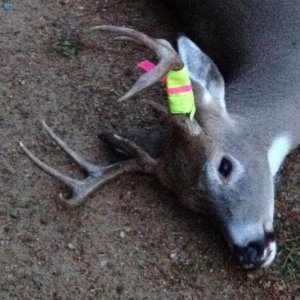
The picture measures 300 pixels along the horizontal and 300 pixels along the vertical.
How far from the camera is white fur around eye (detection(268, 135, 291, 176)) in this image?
4902 mm

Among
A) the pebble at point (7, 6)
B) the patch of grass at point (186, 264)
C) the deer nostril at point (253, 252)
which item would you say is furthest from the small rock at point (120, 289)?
the pebble at point (7, 6)

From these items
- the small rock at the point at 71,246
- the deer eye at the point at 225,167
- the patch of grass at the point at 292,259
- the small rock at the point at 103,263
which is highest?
the deer eye at the point at 225,167

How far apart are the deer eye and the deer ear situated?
0.96 feet

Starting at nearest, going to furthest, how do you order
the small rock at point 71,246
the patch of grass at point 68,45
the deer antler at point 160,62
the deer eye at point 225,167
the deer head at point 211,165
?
Answer: 1. the deer antler at point 160,62
2. the deer head at point 211,165
3. the deer eye at point 225,167
4. the small rock at point 71,246
5. the patch of grass at point 68,45

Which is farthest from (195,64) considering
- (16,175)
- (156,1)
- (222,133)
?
(156,1)

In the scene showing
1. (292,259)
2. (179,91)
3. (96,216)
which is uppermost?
(179,91)

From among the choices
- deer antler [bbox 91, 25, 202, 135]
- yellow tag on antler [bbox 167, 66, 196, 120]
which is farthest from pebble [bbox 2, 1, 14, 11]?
yellow tag on antler [bbox 167, 66, 196, 120]

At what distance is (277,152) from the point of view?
16.3 feet

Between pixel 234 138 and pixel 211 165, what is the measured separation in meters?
0.25

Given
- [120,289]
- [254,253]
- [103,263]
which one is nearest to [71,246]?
[103,263]

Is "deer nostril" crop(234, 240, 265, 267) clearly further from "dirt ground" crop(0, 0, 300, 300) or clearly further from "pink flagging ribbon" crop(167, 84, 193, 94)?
"pink flagging ribbon" crop(167, 84, 193, 94)

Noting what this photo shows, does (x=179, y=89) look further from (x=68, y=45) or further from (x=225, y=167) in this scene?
(x=68, y=45)

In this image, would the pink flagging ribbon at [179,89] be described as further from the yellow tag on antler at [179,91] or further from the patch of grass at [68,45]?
the patch of grass at [68,45]

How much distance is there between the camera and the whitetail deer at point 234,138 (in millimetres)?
4586
